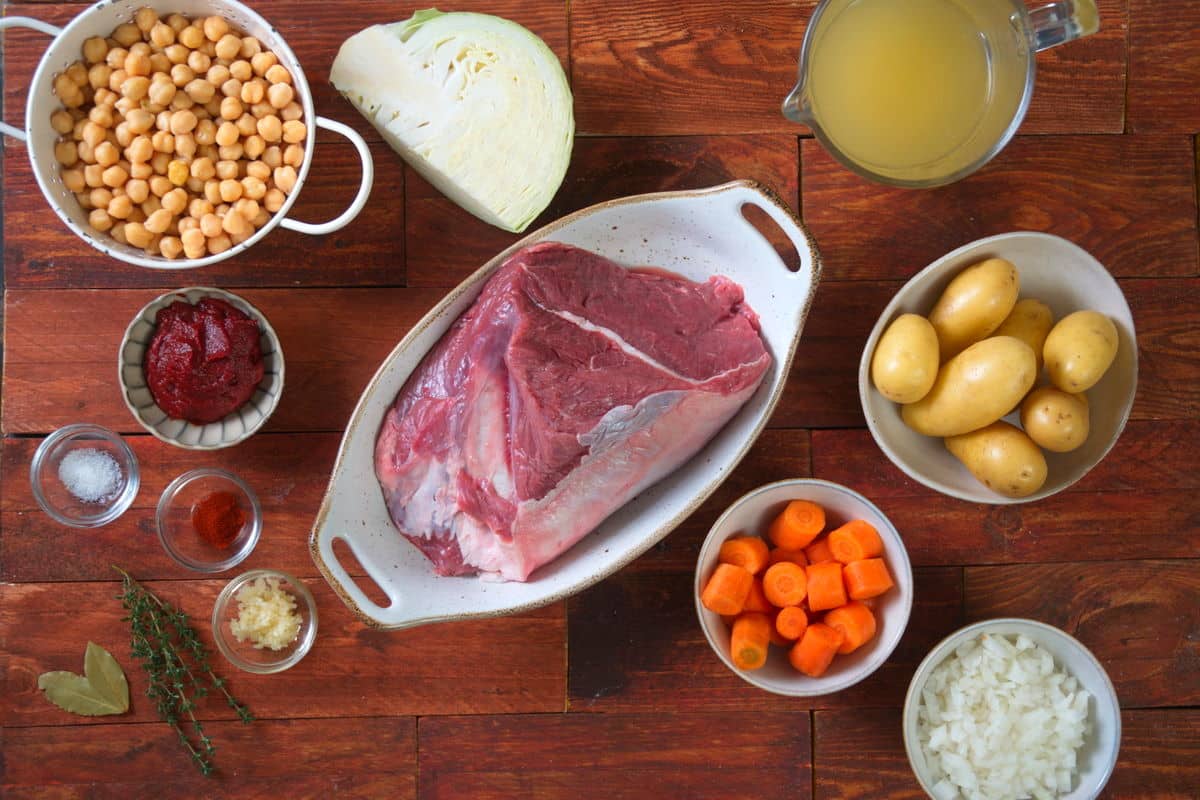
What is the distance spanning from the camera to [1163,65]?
6.50ft

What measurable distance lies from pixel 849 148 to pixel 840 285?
339 mm

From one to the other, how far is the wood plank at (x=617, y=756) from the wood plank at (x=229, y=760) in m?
0.09

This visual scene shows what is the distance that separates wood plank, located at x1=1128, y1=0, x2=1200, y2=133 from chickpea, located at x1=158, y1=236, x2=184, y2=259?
6.31ft

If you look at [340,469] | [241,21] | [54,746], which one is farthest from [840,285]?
[54,746]

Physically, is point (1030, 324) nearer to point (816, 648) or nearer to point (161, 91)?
point (816, 648)

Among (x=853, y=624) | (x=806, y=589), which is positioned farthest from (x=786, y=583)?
(x=853, y=624)

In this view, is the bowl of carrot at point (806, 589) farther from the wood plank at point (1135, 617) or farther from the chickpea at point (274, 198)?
the chickpea at point (274, 198)

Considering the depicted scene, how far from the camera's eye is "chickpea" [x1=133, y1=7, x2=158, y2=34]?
173cm

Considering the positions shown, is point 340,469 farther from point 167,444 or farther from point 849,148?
point 849,148

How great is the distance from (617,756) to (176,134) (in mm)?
1487

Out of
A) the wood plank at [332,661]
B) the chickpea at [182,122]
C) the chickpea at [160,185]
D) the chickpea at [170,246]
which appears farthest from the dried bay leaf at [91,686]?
the chickpea at [182,122]

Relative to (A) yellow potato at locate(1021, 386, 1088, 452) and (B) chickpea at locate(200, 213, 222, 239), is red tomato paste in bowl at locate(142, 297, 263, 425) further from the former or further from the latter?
(A) yellow potato at locate(1021, 386, 1088, 452)

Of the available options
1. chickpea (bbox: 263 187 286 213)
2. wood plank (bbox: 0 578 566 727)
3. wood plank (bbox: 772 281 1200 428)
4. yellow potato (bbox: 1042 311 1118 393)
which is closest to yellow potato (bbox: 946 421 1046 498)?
yellow potato (bbox: 1042 311 1118 393)

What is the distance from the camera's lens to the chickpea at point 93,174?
1.72 meters
